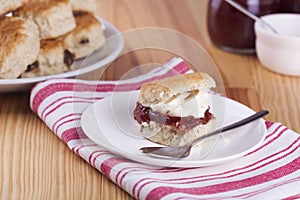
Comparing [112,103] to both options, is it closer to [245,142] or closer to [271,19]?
[245,142]

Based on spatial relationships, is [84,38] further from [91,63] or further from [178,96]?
[178,96]

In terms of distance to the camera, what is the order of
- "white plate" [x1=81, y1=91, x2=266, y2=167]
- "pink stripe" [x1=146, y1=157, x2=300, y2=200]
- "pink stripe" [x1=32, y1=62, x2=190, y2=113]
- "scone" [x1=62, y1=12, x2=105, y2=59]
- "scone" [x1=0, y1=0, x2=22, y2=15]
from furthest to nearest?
"scone" [x1=62, y1=12, x2=105, y2=59]
"scone" [x1=0, y1=0, x2=22, y2=15]
"pink stripe" [x1=32, y1=62, x2=190, y2=113]
"white plate" [x1=81, y1=91, x2=266, y2=167]
"pink stripe" [x1=146, y1=157, x2=300, y2=200]

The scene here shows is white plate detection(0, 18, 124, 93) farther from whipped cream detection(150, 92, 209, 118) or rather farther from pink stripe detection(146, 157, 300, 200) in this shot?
pink stripe detection(146, 157, 300, 200)

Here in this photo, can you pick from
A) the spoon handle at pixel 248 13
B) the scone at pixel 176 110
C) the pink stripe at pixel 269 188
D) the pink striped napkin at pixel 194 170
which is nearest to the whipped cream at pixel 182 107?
the scone at pixel 176 110

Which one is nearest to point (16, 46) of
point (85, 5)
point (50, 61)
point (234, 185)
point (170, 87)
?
point (50, 61)

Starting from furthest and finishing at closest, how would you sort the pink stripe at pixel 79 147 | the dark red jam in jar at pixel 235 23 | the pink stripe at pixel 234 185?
the dark red jam in jar at pixel 235 23
the pink stripe at pixel 79 147
the pink stripe at pixel 234 185

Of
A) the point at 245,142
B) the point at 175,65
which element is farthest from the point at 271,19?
the point at 245,142

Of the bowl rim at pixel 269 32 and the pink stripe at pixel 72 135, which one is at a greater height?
the bowl rim at pixel 269 32

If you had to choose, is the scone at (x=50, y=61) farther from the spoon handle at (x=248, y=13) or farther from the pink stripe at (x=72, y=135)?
the spoon handle at (x=248, y=13)

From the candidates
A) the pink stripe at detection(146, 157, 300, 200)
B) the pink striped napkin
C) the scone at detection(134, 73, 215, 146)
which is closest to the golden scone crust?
the scone at detection(134, 73, 215, 146)
